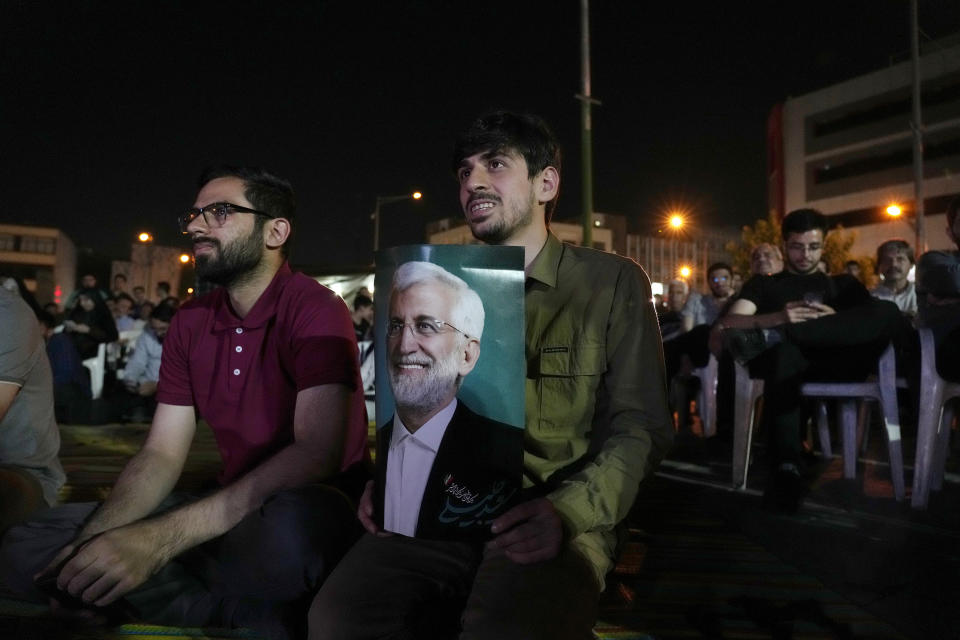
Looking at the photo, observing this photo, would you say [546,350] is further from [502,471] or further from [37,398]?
[37,398]

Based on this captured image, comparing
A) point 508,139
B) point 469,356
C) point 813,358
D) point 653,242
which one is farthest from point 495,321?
point 653,242

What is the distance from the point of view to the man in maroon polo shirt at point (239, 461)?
1834 mm

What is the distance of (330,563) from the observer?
74.8 inches

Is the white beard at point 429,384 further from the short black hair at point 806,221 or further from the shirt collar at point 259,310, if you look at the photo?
the short black hair at point 806,221

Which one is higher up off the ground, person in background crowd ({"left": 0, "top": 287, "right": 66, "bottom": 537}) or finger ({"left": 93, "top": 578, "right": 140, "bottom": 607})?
person in background crowd ({"left": 0, "top": 287, "right": 66, "bottom": 537})

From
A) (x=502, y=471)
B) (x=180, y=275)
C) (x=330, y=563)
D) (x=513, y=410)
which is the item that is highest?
(x=180, y=275)

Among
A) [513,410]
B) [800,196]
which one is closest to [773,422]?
[513,410]

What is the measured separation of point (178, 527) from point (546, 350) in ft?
3.51

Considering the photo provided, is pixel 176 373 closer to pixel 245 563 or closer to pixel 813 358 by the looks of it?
pixel 245 563

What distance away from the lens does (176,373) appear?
2371 millimetres

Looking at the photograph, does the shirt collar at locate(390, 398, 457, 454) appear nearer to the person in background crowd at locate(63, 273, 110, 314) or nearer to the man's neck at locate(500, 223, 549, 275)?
the man's neck at locate(500, 223, 549, 275)

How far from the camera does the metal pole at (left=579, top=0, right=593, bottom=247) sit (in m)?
10.8

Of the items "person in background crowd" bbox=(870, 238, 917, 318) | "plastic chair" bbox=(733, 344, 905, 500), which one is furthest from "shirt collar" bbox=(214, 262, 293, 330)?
"person in background crowd" bbox=(870, 238, 917, 318)

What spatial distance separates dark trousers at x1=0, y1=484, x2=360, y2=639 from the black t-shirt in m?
3.20
